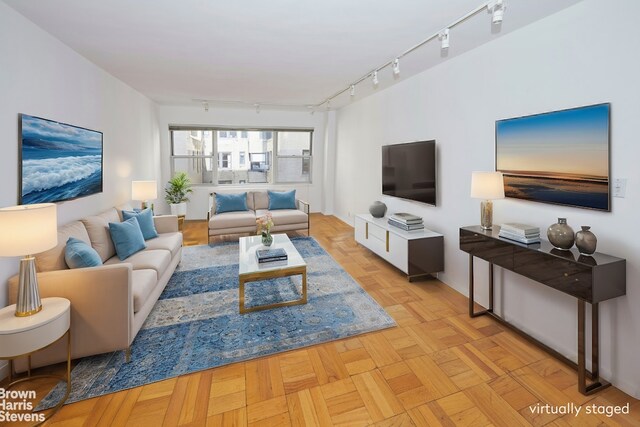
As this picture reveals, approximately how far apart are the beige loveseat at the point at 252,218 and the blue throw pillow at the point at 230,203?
10cm

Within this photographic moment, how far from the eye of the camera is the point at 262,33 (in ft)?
9.05

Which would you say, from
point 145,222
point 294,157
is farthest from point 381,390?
point 294,157

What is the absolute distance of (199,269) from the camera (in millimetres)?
3975

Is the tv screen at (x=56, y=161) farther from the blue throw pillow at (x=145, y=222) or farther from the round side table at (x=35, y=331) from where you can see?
the round side table at (x=35, y=331)

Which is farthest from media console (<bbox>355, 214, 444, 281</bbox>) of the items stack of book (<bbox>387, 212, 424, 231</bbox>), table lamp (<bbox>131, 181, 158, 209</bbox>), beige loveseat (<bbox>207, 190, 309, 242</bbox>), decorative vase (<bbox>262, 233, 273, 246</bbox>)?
table lamp (<bbox>131, 181, 158, 209</bbox>)

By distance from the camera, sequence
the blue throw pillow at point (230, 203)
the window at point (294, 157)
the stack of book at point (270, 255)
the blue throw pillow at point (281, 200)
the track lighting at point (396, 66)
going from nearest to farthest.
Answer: the stack of book at point (270, 255)
the track lighting at point (396, 66)
the blue throw pillow at point (230, 203)
the blue throw pillow at point (281, 200)
the window at point (294, 157)

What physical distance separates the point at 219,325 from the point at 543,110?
3.20m

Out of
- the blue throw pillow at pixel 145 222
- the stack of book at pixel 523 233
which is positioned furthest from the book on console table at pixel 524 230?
the blue throw pillow at pixel 145 222

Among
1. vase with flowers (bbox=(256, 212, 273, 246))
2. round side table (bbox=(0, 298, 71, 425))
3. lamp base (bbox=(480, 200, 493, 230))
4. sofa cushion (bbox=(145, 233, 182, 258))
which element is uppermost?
lamp base (bbox=(480, 200, 493, 230))

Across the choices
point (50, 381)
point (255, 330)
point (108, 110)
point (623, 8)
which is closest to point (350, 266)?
point (255, 330)

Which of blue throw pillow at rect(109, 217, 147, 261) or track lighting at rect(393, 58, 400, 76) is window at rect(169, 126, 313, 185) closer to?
blue throw pillow at rect(109, 217, 147, 261)

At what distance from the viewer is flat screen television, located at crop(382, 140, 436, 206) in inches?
147

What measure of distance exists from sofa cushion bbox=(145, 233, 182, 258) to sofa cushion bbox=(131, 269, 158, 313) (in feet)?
2.42

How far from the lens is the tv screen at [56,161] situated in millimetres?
2439
